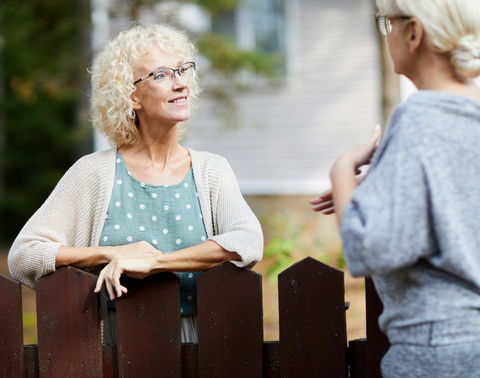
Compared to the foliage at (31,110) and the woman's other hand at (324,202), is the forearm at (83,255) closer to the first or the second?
the woman's other hand at (324,202)

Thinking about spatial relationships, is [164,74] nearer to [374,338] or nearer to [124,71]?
[124,71]

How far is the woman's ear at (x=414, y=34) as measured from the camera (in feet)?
4.10

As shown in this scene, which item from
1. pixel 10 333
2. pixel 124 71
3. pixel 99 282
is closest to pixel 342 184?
pixel 99 282

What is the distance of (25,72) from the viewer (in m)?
12.6

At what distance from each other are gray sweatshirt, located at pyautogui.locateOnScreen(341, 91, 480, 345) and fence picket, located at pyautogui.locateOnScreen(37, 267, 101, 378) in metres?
1.14

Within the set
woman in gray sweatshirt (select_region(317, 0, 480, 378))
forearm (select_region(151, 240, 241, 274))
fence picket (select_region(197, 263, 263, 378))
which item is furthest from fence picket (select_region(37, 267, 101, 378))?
woman in gray sweatshirt (select_region(317, 0, 480, 378))

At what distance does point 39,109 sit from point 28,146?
131 centimetres

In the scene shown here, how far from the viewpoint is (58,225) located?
199 centimetres

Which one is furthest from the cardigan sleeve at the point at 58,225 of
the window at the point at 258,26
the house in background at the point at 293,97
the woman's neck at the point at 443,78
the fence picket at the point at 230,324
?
the window at the point at 258,26

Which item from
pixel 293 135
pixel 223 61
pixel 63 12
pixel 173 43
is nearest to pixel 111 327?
pixel 173 43

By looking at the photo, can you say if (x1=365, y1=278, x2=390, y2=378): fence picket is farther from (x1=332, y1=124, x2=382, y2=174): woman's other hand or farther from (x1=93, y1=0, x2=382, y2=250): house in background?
(x1=93, y1=0, x2=382, y2=250): house in background

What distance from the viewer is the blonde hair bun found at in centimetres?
122

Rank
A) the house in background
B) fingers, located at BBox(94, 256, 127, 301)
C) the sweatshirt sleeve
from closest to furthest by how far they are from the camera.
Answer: the sweatshirt sleeve, fingers, located at BBox(94, 256, 127, 301), the house in background

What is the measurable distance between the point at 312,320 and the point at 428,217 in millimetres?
895
